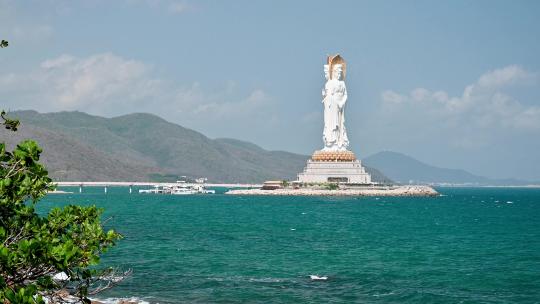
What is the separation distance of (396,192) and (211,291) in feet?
395

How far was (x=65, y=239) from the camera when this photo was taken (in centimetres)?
1447

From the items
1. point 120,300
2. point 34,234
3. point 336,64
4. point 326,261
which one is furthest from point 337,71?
point 34,234

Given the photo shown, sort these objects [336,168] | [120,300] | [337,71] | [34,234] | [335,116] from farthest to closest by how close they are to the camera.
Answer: [336,168] → [335,116] → [337,71] → [120,300] → [34,234]

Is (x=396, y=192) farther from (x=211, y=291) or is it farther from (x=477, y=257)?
(x=211, y=291)

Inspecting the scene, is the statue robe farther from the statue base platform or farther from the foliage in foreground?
the foliage in foreground

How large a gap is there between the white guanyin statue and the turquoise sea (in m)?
67.4

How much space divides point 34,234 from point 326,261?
30.5m

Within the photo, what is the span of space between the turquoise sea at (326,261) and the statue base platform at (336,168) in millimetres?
66470

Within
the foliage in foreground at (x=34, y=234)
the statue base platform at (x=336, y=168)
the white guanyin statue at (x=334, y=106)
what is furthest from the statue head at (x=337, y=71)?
the foliage in foreground at (x=34, y=234)

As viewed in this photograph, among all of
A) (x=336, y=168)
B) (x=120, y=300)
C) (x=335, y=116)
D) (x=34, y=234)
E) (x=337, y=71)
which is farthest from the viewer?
(x=336, y=168)

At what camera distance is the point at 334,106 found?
142875 mm

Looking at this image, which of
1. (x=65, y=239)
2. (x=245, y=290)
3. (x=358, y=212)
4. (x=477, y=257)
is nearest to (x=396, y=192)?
(x=358, y=212)

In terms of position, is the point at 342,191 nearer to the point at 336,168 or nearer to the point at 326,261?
the point at 336,168

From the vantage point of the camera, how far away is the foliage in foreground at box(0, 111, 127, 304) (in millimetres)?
12602
